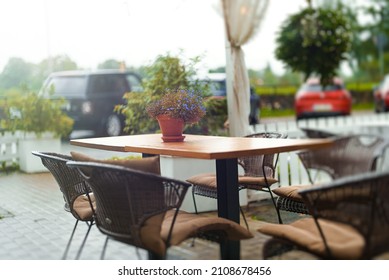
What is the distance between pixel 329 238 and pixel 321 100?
3510 millimetres

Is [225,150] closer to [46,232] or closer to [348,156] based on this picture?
[348,156]

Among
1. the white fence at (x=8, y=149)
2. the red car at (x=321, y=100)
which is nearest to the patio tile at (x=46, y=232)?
the white fence at (x=8, y=149)

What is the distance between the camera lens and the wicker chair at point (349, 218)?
9.01 feet

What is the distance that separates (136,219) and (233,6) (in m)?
2.47

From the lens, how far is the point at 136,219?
3.14m

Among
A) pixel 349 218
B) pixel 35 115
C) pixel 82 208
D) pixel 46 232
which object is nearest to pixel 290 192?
pixel 349 218

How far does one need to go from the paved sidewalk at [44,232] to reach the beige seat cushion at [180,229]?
0.31 feet

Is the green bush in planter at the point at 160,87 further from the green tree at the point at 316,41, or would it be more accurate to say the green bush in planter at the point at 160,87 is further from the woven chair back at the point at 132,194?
the woven chair back at the point at 132,194

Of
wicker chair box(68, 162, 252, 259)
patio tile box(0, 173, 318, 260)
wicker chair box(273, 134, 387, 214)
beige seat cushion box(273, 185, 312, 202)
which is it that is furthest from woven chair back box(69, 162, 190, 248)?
beige seat cushion box(273, 185, 312, 202)

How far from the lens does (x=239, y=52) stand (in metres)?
5.18

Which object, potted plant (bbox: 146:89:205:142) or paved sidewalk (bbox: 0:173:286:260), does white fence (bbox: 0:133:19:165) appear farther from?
potted plant (bbox: 146:89:205:142)

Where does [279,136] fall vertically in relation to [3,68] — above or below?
below
